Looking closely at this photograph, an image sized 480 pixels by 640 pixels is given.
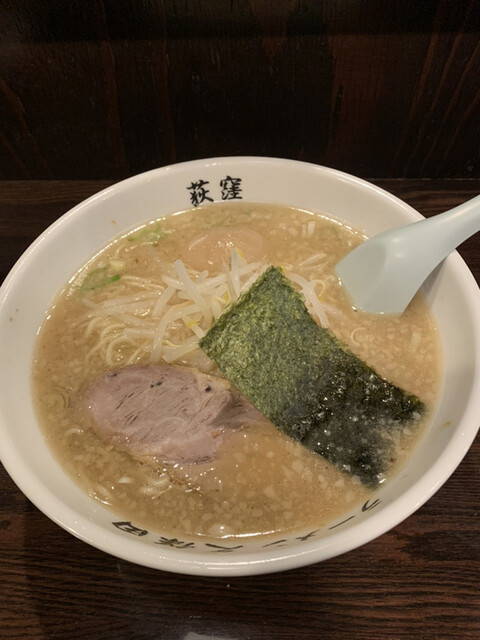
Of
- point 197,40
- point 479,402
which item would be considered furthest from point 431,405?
point 197,40

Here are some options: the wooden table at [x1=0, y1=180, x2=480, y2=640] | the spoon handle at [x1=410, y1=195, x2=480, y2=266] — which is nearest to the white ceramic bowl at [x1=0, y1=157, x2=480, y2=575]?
the spoon handle at [x1=410, y1=195, x2=480, y2=266]

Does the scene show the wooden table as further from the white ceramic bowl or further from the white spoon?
the white spoon

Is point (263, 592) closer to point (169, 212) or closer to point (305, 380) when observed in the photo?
point (305, 380)

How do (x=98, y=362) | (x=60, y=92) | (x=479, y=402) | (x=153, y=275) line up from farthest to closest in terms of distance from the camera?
1. (x=60, y=92)
2. (x=153, y=275)
3. (x=98, y=362)
4. (x=479, y=402)

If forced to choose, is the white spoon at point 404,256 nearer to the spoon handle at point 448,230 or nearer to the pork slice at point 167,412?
the spoon handle at point 448,230

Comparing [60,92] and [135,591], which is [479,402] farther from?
[60,92]

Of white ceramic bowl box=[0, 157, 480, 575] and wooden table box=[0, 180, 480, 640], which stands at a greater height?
white ceramic bowl box=[0, 157, 480, 575]

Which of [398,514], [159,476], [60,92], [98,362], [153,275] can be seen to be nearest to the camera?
[398,514]
